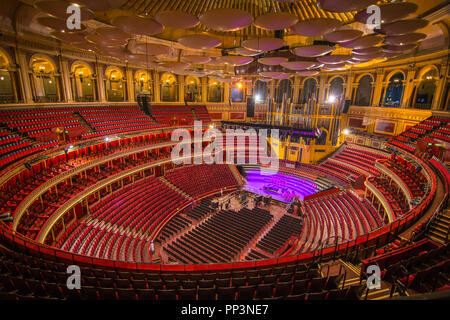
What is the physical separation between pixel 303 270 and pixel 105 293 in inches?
212

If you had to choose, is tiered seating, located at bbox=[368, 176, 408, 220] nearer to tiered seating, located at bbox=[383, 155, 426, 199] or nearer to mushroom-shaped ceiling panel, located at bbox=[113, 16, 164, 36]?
tiered seating, located at bbox=[383, 155, 426, 199]

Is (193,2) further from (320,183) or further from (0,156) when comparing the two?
(320,183)

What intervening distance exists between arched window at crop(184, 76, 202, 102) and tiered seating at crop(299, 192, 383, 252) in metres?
19.6

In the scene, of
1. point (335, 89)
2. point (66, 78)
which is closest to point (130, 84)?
point (66, 78)

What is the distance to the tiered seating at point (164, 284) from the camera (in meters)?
5.00

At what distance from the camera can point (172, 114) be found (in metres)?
26.4

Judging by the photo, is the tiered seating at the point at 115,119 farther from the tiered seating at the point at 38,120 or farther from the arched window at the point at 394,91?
the arched window at the point at 394,91

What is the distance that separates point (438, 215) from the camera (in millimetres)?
7438

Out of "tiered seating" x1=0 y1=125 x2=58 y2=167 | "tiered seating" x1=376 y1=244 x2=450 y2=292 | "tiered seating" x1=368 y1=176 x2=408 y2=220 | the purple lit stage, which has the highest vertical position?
"tiered seating" x1=0 y1=125 x2=58 y2=167

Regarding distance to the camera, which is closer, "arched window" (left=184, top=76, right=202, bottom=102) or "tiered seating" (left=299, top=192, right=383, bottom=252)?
"tiered seating" (left=299, top=192, right=383, bottom=252)

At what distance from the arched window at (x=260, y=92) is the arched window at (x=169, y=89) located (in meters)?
10.6

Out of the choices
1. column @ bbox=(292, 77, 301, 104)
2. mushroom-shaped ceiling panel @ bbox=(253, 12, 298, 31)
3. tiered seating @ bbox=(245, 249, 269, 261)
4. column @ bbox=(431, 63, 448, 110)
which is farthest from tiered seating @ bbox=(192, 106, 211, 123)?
mushroom-shaped ceiling panel @ bbox=(253, 12, 298, 31)

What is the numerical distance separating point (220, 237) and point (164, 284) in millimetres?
9571

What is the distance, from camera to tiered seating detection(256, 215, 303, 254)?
14.3m
